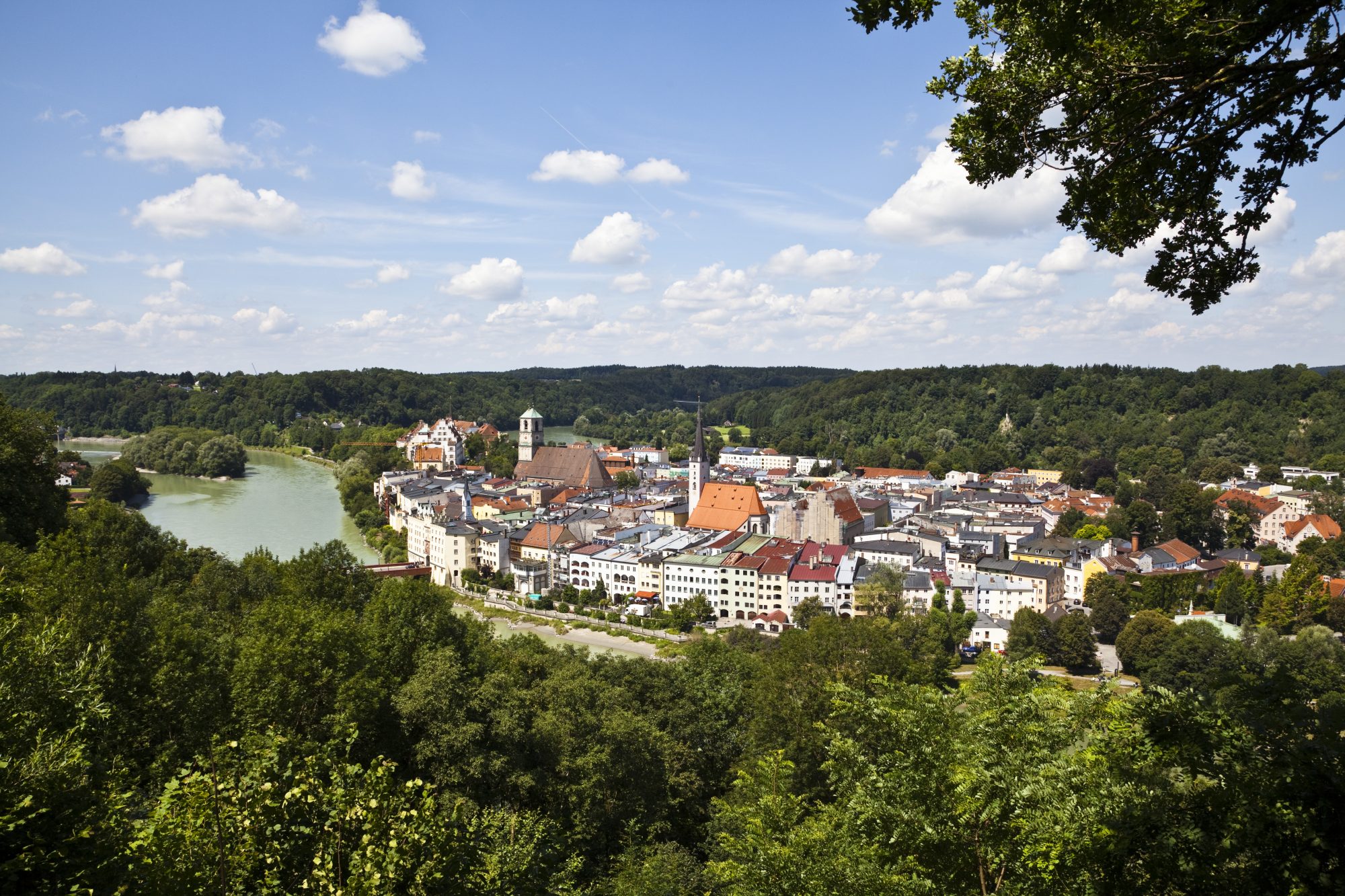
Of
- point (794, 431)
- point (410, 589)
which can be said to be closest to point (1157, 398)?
point (794, 431)

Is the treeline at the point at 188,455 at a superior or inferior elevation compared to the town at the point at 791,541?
superior

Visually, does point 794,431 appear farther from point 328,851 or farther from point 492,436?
point 328,851

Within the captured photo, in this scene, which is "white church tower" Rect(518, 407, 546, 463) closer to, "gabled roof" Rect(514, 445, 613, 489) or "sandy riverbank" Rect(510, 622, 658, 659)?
"gabled roof" Rect(514, 445, 613, 489)

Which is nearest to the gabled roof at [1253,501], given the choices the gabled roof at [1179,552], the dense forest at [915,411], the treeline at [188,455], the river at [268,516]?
the gabled roof at [1179,552]

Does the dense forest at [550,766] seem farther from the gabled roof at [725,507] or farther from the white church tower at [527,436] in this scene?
Answer: the white church tower at [527,436]

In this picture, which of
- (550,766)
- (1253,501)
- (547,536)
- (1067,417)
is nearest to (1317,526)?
(1253,501)

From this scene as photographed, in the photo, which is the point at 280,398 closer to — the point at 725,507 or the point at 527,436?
the point at 527,436
